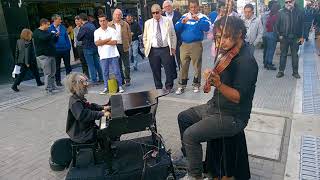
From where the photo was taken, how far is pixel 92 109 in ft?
12.4

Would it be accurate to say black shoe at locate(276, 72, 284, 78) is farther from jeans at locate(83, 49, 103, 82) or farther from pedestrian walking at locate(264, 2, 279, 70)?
jeans at locate(83, 49, 103, 82)

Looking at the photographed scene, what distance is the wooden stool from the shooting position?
333cm

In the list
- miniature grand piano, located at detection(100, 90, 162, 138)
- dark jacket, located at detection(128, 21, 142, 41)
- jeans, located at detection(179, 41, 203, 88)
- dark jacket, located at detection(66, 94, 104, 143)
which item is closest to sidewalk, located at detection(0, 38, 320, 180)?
jeans, located at detection(179, 41, 203, 88)

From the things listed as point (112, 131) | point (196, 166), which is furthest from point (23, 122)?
point (196, 166)

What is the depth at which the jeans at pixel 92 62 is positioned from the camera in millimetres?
8258

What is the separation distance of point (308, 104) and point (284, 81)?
1.73 metres

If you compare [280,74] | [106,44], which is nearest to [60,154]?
[106,44]

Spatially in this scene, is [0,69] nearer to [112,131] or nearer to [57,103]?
[57,103]

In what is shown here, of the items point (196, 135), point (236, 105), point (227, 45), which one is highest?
point (227, 45)

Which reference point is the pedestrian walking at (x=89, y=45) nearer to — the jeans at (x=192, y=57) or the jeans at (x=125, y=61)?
the jeans at (x=125, y=61)

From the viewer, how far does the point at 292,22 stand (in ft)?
24.7

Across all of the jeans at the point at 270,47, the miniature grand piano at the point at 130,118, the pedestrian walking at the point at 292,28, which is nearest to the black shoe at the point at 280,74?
the pedestrian walking at the point at 292,28

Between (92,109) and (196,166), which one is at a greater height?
(92,109)

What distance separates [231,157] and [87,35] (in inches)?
225
